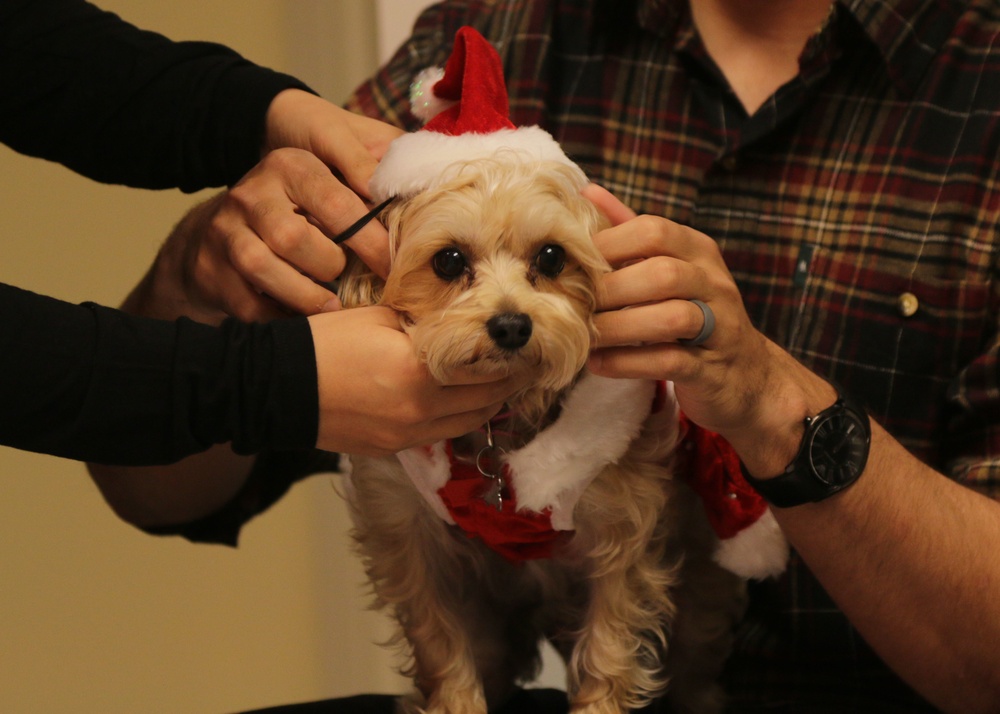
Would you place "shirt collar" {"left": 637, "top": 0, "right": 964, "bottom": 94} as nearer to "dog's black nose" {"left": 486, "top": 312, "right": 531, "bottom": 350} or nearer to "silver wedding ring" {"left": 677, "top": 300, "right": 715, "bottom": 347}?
"silver wedding ring" {"left": 677, "top": 300, "right": 715, "bottom": 347}

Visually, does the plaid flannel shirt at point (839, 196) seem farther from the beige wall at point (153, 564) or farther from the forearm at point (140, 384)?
the beige wall at point (153, 564)

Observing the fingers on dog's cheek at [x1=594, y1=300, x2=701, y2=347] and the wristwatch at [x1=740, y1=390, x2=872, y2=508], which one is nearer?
the fingers on dog's cheek at [x1=594, y1=300, x2=701, y2=347]

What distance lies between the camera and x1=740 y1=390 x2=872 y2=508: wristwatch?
2.96ft

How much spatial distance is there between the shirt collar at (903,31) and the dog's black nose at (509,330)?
62 centimetres

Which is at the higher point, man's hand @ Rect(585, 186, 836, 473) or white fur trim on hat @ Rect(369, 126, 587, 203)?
white fur trim on hat @ Rect(369, 126, 587, 203)

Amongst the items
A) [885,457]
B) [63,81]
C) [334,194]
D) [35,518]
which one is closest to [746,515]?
[885,457]

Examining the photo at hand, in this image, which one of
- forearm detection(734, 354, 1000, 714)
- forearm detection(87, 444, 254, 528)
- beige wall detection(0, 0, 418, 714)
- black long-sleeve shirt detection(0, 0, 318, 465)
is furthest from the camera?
beige wall detection(0, 0, 418, 714)

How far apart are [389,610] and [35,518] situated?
2.59 ft

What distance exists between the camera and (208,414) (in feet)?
2.47

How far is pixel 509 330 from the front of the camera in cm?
79

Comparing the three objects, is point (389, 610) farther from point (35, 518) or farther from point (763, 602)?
point (35, 518)

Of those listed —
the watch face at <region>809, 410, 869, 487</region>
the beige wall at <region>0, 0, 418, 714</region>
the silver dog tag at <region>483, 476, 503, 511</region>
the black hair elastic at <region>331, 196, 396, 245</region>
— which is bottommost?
the beige wall at <region>0, 0, 418, 714</region>

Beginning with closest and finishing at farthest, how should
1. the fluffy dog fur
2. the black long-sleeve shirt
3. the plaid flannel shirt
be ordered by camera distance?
the black long-sleeve shirt → the fluffy dog fur → the plaid flannel shirt

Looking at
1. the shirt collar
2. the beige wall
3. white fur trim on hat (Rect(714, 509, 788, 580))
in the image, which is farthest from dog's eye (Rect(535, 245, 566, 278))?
the beige wall
